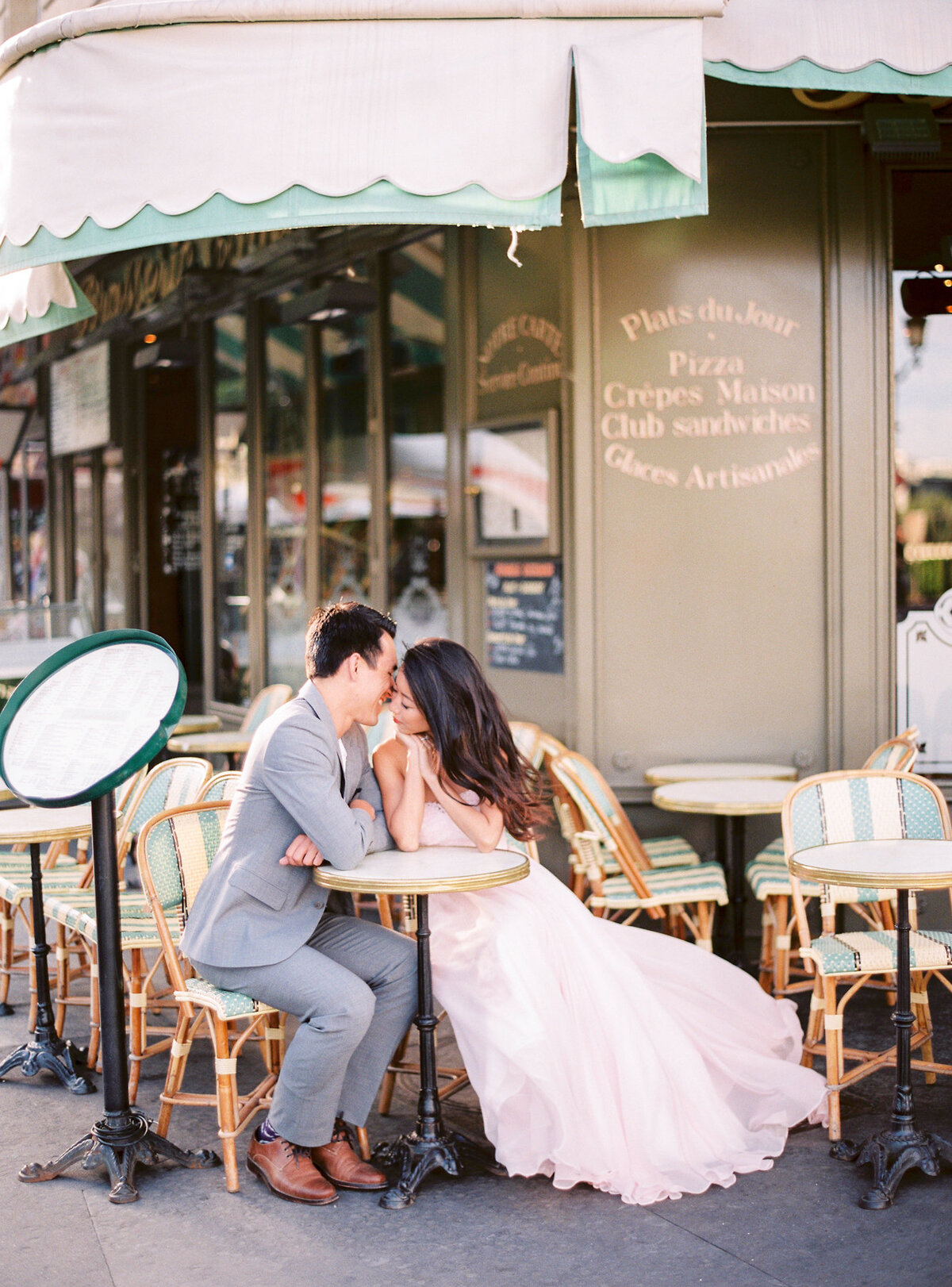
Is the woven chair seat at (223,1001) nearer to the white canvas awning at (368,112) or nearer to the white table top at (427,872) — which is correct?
the white table top at (427,872)

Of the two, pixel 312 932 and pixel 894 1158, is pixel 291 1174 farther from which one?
pixel 894 1158

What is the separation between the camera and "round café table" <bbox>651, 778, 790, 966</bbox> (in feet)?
17.3

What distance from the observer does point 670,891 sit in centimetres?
512

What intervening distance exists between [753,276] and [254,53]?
8.30ft

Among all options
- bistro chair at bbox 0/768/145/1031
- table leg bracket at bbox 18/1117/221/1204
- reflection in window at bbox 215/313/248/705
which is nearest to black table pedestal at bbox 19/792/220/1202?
table leg bracket at bbox 18/1117/221/1204

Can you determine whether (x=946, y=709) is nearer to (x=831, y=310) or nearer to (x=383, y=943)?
(x=831, y=310)

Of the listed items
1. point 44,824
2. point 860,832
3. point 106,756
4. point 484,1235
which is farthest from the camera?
point 44,824

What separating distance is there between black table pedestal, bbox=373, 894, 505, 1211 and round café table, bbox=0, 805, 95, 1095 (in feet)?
4.40

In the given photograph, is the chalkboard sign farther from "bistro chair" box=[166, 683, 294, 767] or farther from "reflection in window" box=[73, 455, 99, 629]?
"reflection in window" box=[73, 455, 99, 629]

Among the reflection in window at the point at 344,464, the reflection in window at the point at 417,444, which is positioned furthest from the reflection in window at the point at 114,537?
the reflection in window at the point at 417,444

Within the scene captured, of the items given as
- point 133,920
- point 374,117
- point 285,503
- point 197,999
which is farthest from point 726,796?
point 285,503

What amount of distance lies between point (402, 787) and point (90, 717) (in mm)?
906

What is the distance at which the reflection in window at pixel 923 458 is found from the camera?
6.12 metres

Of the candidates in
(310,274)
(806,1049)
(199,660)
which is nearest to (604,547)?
(806,1049)
